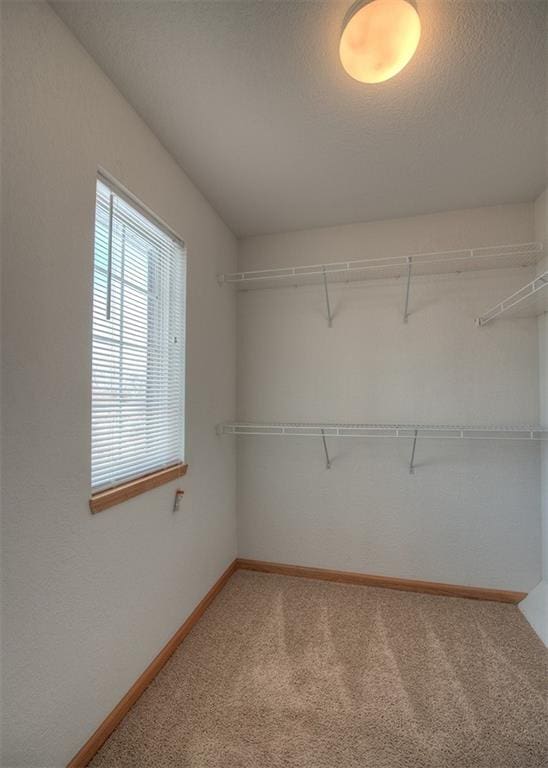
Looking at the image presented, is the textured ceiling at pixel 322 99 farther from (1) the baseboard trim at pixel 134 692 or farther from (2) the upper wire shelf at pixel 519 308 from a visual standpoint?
(1) the baseboard trim at pixel 134 692

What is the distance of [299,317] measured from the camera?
248 centimetres

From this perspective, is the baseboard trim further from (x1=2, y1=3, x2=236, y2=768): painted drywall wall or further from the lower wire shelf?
the lower wire shelf

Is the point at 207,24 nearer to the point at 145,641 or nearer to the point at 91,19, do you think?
the point at 91,19

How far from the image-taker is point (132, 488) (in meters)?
1.41

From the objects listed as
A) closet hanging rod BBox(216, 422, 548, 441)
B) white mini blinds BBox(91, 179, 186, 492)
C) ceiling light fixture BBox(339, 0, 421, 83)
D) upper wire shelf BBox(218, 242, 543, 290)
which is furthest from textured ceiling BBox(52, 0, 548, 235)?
closet hanging rod BBox(216, 422, 548, 441)

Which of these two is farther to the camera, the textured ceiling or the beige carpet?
the beige carpet

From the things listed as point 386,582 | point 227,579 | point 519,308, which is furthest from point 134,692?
point 519,308

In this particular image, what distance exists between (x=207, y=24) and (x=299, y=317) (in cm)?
159

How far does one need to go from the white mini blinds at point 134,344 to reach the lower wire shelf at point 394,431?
66cm

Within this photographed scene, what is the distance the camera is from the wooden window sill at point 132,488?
1250 millimetres

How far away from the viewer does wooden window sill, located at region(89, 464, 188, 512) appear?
125 centimetres

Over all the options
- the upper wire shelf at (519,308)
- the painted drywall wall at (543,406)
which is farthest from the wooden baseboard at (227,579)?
the upper wire shelf at (519,308)

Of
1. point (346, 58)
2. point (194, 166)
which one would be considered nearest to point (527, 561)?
point (346, 58)

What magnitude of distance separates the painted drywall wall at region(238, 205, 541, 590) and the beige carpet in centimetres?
39
